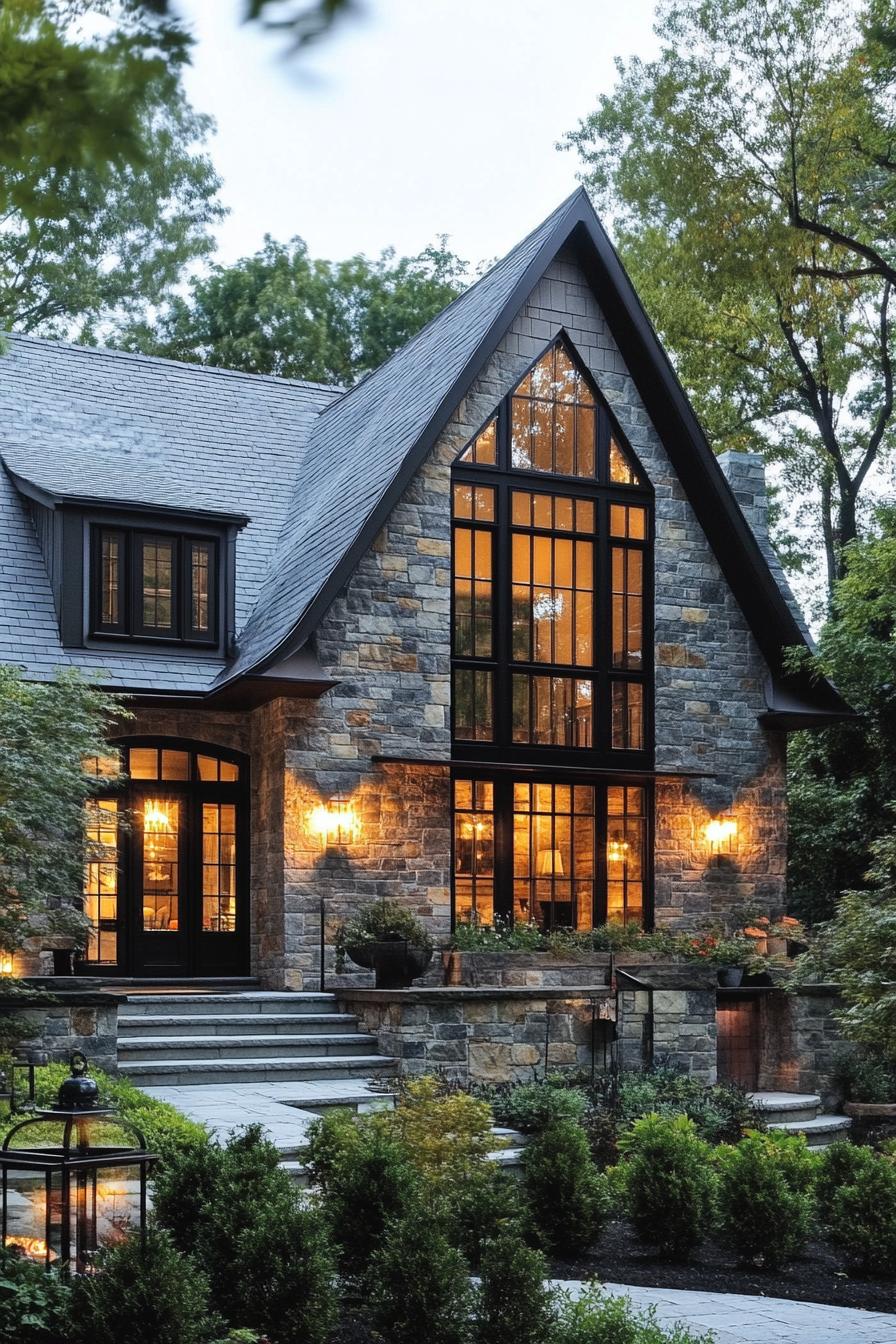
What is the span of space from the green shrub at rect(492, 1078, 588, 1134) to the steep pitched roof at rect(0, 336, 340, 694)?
5.91 metres

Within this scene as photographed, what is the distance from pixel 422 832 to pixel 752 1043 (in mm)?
3866

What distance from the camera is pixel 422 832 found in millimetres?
16359

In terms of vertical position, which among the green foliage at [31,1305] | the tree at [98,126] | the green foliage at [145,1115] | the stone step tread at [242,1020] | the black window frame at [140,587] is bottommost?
the stone step tread at [242,1020]

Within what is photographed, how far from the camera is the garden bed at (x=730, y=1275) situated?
8078 mm

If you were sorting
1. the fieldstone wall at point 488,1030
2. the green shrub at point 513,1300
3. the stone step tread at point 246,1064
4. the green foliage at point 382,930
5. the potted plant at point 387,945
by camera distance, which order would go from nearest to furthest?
the green shrub at point 513,1300
the stone step tread at point 246,1064
the fieldstone wall at point 488,1030
the potted plant at point 387,945
the green foliage at point 382,930

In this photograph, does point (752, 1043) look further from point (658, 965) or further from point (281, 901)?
point (281, 901)

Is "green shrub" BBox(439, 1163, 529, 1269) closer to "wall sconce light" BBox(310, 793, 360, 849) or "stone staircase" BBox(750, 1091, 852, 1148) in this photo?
"stone staircase" BBox(750, 1091, 852, 1148)

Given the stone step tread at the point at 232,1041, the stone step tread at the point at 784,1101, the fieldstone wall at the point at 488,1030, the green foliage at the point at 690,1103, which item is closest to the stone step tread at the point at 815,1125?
the stone step tread at the point at 784,1101

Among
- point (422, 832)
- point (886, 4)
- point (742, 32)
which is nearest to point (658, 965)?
point (422, 832)

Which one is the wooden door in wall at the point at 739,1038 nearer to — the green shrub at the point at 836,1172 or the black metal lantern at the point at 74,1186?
the green shrub at the point at 836,1172

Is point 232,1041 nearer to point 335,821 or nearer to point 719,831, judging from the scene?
point 335,821

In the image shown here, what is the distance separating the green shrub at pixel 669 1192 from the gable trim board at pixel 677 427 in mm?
8641

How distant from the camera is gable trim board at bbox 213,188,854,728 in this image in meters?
17.1

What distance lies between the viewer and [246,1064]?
13219 millimetres
